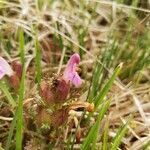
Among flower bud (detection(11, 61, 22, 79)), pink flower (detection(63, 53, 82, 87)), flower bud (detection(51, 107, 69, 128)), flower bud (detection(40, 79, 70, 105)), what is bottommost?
flower bud (detection(51, 107, 69, 128))

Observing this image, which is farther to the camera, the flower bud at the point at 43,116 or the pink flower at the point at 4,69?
the pink flower at the point at 4,69

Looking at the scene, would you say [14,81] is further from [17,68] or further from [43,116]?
[43,116]

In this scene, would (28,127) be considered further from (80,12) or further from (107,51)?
(80,12)

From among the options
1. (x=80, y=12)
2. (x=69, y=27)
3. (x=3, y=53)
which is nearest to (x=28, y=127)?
(x=3, y=53)

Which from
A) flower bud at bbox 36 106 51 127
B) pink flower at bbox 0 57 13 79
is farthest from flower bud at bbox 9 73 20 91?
flower bud at bbox 36 106 51 127

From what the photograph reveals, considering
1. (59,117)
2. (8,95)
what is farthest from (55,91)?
(8,95)

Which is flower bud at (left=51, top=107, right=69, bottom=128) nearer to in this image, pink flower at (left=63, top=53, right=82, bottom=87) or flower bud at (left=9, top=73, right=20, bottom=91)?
pink flower at (left=63, top=53, right=82, bottom=87)

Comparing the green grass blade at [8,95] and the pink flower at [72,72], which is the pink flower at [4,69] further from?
the pink flower at [72,72]

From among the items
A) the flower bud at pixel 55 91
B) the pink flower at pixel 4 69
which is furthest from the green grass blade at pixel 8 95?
the flower bud at pixel 55 91

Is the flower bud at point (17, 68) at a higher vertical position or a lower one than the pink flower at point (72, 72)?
higher

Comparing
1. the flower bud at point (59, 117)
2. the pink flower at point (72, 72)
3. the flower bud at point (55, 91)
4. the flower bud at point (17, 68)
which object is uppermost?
the flower bud at point (17, 68)

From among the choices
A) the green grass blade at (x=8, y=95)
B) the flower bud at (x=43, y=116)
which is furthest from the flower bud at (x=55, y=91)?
the green grass blade at (x=8, y=95)
